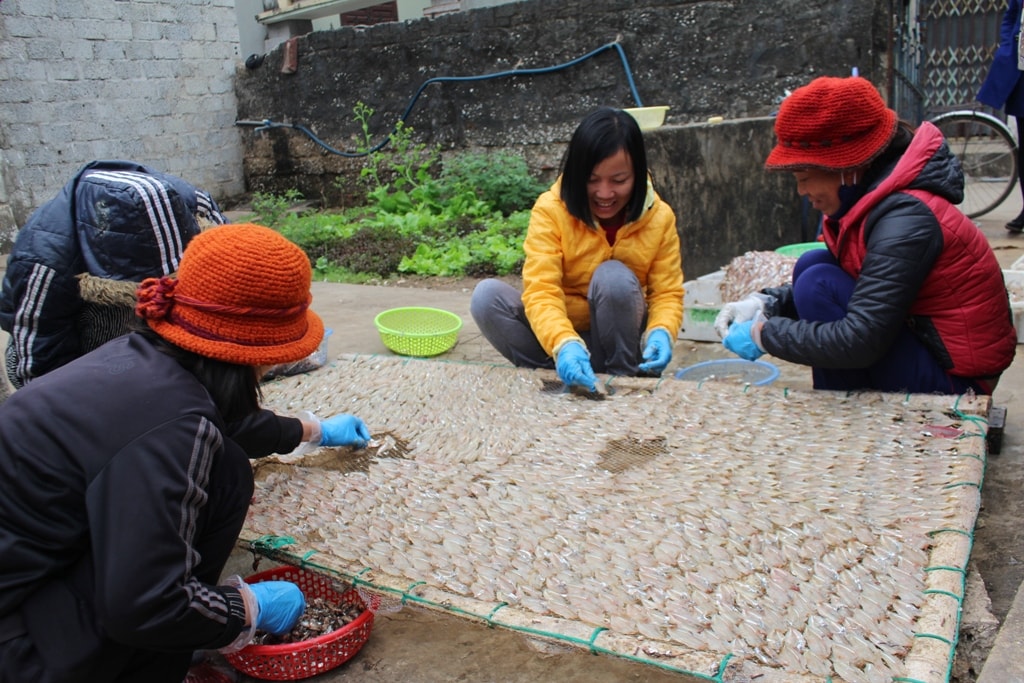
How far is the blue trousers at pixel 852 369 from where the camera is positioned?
2070 millimetres

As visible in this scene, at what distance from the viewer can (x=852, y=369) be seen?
7.25 feet

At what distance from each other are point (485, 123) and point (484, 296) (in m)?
4.26

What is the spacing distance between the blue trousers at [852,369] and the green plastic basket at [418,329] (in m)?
1.47

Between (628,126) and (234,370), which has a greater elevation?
(628,126)

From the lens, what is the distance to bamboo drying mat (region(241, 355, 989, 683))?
1.36 meters

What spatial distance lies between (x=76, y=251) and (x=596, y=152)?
4.19 feet

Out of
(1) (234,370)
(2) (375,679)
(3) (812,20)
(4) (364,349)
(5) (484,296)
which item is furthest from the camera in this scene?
(3) (812,20)

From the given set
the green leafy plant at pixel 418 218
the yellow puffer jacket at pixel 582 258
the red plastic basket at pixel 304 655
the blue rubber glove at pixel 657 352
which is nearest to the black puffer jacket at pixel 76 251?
the red plastic basket at pixel 304 655

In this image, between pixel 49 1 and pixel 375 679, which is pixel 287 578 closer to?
pixel 375 679

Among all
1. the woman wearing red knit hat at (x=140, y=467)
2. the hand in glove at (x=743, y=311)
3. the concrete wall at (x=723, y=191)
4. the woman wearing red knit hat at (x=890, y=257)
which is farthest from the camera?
the concrete wall at (x=723, y=191)

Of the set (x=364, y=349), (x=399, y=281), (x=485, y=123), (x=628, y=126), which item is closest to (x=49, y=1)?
(x=485, y=123)

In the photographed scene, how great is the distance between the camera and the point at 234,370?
4.15 feet

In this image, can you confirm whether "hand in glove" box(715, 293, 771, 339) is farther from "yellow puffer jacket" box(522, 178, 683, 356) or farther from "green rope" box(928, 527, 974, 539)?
"green rope" box(928, 527, 974, 539)

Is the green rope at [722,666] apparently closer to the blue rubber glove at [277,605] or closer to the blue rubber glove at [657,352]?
the blue rubber glove at [277,605]
